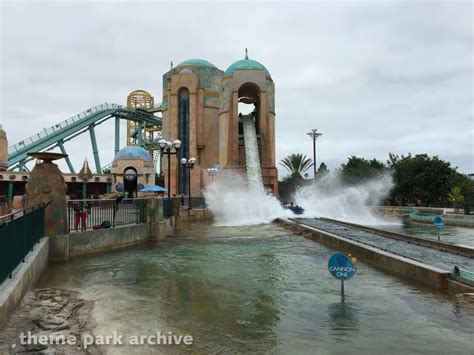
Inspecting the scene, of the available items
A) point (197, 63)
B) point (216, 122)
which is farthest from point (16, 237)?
point (197, 63)

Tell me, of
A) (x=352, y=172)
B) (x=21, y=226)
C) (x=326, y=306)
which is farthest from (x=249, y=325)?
(x=352, y=172)

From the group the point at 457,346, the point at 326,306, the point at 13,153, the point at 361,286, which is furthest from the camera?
the point at 13,153

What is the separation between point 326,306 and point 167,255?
667 cm

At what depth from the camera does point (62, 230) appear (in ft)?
34.8

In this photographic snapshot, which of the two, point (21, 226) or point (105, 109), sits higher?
point (105, 109)

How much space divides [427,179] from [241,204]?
2592 cm

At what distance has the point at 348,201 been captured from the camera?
38188mm

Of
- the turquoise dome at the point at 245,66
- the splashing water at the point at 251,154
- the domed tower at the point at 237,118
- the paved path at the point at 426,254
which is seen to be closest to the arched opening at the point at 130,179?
the domed tower at the point at 237,118

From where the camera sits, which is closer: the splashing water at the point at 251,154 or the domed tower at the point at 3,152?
the domed tower at the point at 3,152

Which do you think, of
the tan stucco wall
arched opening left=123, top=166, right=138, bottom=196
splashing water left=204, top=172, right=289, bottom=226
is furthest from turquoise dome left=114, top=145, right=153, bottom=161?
splashing water left=204, top=172, right=289, bottom=226

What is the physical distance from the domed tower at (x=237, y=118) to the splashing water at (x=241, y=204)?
507cm

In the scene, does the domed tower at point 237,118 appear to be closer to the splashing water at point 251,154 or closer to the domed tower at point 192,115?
the splashing water at point 251,154

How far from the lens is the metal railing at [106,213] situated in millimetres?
13070

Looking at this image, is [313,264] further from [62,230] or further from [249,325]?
[62,230]
